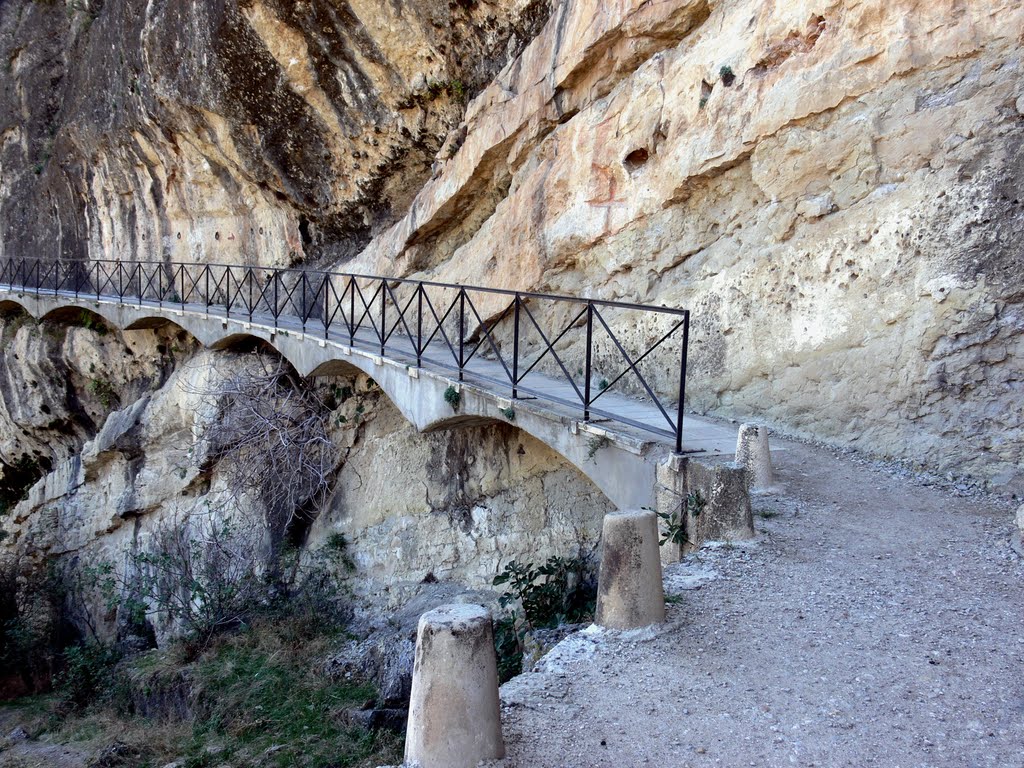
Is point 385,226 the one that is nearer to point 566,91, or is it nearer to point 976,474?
point 566,91

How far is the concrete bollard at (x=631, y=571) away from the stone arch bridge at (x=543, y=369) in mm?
1091

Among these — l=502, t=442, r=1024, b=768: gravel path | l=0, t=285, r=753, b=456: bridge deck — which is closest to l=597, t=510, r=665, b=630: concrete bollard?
l=502, t=442, r=1024, b=768: gravel path

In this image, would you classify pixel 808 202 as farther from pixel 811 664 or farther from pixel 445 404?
pixel 811 664

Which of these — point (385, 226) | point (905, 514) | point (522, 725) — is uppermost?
point (385, 226)

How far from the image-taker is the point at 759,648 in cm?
371

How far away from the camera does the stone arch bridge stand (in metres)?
5.17

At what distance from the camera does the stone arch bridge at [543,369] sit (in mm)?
5172

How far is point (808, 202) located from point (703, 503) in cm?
331

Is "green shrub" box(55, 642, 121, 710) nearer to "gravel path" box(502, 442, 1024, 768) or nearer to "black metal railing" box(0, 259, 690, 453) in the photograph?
"black metal railing" box(0, 259, 690, 453)

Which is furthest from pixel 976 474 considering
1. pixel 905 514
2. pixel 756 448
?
pixel 756 448

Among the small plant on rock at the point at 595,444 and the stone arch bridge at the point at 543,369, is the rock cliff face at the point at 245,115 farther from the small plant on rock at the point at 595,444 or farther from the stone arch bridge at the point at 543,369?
the small plant on rock at the point at 595,444

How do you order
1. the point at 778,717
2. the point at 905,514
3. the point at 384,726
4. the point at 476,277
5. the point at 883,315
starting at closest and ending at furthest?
the point at 778,717 → the point at 905,514 → the point at 883,315 → the point at 384,726 → the point at 476,277

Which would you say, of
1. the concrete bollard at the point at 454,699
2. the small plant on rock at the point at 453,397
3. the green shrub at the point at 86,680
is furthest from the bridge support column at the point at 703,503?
the green shrub at the point at 86,680

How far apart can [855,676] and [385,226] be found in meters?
10.8
